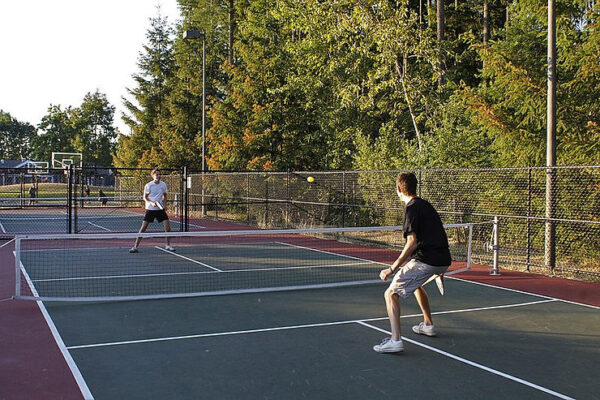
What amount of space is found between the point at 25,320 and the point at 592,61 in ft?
45.4

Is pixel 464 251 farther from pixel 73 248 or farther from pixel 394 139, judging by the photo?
pixel 73 248

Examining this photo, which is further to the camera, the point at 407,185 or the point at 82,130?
the point at 82,130

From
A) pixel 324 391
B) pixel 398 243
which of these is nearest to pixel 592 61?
pixel 398 243

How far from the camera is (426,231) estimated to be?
619 centimetres

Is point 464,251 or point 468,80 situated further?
point 468,80

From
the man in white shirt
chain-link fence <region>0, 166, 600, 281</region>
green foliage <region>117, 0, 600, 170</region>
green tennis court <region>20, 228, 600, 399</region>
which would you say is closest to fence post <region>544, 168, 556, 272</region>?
chain-link fence <region>0, 166, 600, 281</region>

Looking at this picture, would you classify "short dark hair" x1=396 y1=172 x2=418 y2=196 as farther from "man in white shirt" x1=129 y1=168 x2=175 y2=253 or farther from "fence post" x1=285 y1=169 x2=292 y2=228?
"fence post" x1=285 y1=169 x2=292 y2=228

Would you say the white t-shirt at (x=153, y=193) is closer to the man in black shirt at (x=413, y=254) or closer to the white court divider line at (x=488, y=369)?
the white court divider line at (x=488, y=369)

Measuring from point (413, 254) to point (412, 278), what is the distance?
0.27m

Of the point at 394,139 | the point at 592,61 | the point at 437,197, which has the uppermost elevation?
the point at 592,61

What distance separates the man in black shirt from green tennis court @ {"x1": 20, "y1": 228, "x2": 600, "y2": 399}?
41cm

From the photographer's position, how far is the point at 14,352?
6258 millimetres

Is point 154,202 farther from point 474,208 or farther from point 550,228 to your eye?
point 550,228

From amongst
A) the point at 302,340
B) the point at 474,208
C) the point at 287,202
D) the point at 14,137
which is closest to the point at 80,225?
the point at 287,202
